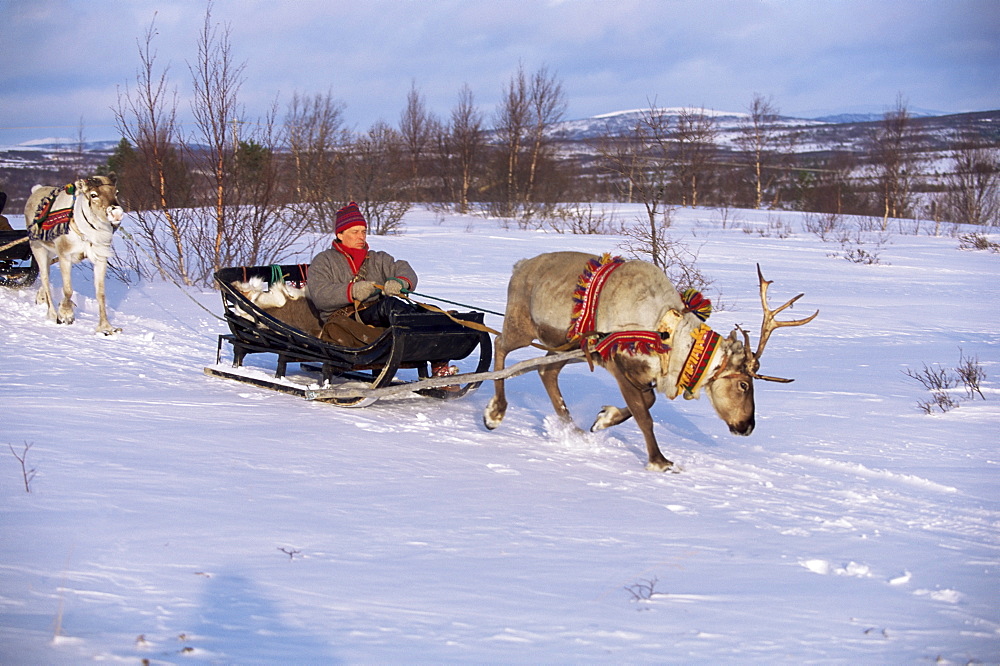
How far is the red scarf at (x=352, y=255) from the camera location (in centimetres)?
785

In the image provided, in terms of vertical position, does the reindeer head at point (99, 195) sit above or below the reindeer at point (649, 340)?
above

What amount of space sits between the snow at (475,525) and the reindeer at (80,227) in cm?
129

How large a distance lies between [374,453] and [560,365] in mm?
1780

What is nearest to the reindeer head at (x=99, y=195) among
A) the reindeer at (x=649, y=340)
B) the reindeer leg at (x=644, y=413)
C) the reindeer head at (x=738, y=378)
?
the reindeer at (x=649, y=340)

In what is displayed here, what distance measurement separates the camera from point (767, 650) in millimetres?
3389

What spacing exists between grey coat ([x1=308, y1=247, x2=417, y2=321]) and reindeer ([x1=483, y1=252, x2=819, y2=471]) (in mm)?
1761

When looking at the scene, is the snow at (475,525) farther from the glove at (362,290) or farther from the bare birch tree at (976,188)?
the bare birch tree at (976,188)

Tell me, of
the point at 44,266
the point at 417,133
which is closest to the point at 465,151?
the point at 417,133

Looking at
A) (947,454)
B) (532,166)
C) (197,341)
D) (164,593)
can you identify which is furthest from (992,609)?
(532,166)

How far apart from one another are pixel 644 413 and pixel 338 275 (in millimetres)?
3127

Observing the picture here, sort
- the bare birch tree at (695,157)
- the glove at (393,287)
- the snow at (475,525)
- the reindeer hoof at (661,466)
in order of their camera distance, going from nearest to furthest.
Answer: the snow at (475,525), the reindeer hoof at (661,466), the glove at (393,287), the bare birch tree at (695,157)

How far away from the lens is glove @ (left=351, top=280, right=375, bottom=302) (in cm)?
743

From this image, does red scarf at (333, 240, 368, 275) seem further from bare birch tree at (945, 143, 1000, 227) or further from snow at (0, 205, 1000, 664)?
bare birch tree at (945, 143, 1000, 227)

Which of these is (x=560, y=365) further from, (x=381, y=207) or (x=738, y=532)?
(x=381, y=207)
